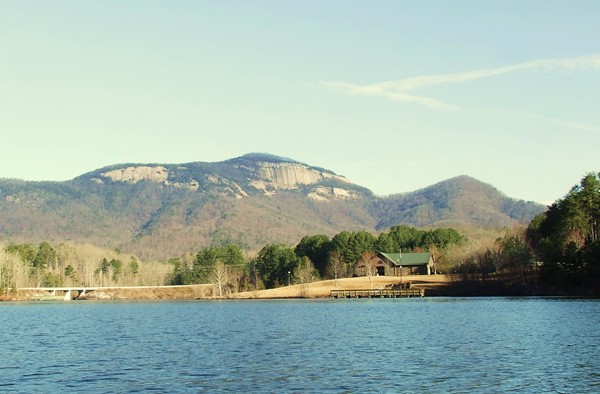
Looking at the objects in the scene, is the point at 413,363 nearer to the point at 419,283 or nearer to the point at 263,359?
the point at 263,359

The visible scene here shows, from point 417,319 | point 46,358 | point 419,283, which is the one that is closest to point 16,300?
point 419,283

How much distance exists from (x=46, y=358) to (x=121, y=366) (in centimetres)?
763

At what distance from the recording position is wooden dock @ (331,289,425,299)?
157m

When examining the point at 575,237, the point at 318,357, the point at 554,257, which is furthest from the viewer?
the point at 575,237

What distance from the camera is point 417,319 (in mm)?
79250

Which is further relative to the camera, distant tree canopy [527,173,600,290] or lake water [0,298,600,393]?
distant tree canopy [527,173,600,290]

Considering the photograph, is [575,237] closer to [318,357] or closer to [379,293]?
[379,293]

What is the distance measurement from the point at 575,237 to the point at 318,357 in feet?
308

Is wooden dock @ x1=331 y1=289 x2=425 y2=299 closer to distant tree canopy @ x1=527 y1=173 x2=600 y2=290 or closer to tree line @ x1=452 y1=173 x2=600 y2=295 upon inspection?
tree line @ x1=452 y1=173 x2=600 y2=295

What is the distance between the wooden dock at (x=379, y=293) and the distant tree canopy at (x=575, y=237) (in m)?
27.9

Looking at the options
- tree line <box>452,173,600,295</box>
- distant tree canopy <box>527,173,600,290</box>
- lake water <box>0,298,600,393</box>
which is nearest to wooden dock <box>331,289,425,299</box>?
tree line <box>452,173,600,295</box>

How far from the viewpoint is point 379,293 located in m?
162

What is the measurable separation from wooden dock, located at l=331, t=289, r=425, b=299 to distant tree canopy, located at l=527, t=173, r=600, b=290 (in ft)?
91.5

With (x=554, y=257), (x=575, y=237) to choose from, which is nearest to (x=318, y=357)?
(x=554, y=257)
